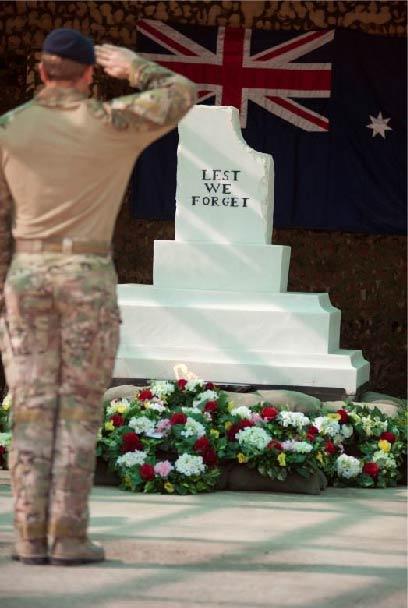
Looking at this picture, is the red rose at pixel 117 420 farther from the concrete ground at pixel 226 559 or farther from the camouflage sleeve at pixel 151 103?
the camouflage sleeve at pixel 151 103

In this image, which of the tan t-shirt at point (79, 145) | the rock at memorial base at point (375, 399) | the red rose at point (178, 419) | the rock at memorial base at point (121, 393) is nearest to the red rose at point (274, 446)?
the red rose at point (178, 419)

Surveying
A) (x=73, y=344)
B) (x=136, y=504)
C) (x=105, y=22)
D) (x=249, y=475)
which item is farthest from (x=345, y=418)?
(x=105, y=22)

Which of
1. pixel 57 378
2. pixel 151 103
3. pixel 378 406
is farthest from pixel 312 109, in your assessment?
pixel 57 378

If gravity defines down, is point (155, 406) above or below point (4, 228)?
below

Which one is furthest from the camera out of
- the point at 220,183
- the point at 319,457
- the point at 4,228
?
the point at 220,183

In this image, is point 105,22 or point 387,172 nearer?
point 387,172

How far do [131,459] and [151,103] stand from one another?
9.31 feet

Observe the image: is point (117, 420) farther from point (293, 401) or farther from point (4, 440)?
point (293, 401)

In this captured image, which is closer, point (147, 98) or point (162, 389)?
point (147, 98)

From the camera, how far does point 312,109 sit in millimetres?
11438

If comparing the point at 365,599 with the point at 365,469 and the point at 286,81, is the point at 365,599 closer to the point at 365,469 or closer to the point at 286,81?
the point at 365,469

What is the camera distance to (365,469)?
663cm

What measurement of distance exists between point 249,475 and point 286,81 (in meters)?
5.87

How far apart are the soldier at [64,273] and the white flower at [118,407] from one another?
2904 millimetres
